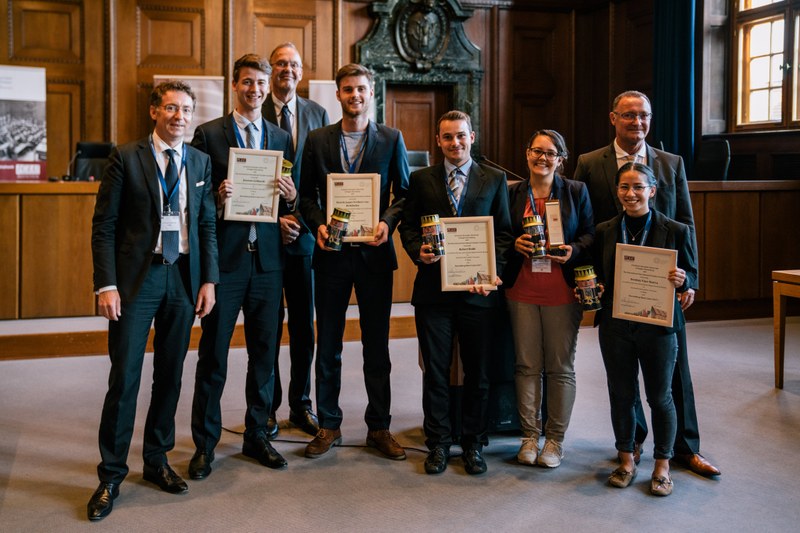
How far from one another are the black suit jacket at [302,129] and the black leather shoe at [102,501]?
3.94ft

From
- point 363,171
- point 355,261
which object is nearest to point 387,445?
point 355,261

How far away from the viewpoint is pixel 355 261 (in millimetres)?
3252

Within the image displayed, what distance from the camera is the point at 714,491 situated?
2.95m

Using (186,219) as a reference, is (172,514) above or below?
below

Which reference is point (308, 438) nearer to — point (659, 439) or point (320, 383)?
point (320, 383)

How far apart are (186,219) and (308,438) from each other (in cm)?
122

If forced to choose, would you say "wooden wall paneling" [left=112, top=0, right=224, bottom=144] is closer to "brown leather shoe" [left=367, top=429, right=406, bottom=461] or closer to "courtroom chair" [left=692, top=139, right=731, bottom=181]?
"courtroom chair" [left=692, top=139, right=731, bottom=181]

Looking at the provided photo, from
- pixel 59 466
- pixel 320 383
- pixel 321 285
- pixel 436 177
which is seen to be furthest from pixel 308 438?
pixel 436 177

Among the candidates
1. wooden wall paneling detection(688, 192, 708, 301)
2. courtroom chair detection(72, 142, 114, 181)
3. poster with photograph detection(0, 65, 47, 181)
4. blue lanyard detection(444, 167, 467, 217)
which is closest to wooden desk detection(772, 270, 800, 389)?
wooden wall paneling detection(688, 192, 708, 301)

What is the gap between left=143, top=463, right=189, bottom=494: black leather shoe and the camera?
2.91 metres

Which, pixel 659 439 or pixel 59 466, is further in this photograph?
pixel 59 466

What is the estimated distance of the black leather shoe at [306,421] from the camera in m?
3.66

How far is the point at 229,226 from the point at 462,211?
0.90 m

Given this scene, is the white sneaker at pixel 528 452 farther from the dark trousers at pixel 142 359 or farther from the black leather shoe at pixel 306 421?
the dark trousers at pixel 142 359
